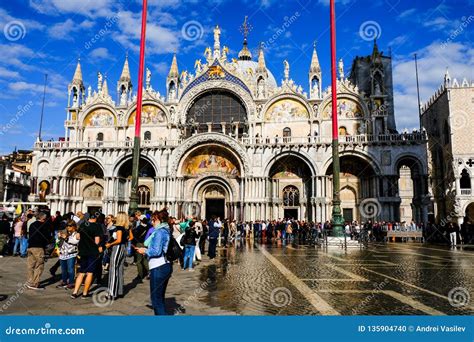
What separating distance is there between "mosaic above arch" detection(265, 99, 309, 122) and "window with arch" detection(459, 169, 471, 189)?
17.4 meters

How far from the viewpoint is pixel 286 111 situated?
113ft

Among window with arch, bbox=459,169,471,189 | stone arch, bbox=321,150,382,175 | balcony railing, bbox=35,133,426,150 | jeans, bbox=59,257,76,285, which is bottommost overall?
jeans, bbox=59,257,76,285

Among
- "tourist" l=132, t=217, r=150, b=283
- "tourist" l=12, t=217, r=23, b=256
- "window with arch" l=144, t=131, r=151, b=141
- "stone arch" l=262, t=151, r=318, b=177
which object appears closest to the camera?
"tourist" l=132, t=217, r=150, b=283

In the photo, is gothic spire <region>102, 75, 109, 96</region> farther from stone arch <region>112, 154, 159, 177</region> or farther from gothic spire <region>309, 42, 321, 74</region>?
gothic spire <region>309, 42, 321, 74</region>

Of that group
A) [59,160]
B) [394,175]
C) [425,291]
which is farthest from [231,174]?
[425,291]

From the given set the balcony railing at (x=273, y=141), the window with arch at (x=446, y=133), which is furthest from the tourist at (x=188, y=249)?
the window with arch at (x=446, y=133)

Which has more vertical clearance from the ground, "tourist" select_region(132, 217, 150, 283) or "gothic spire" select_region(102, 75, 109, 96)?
"gothic spire" select_region(102, 75, 109, 96)

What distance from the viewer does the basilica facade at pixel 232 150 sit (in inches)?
1233

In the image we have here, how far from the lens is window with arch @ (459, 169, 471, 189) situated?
3709 centimetres

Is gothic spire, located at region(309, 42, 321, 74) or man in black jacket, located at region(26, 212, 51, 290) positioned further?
gothic spire, located at region(309, 42, 321, 74)

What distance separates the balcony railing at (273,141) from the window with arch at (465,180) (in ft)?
33.6

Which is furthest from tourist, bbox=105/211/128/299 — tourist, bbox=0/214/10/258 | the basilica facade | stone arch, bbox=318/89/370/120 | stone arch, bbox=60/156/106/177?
stone arch, bbox=60/156/106/177

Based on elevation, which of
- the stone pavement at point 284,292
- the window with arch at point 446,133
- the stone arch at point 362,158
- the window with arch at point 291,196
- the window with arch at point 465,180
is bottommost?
the stone pavement at point 284,292

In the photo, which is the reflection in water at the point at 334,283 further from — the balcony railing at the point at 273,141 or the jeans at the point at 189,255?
the balcony railing at the point at 273,141
